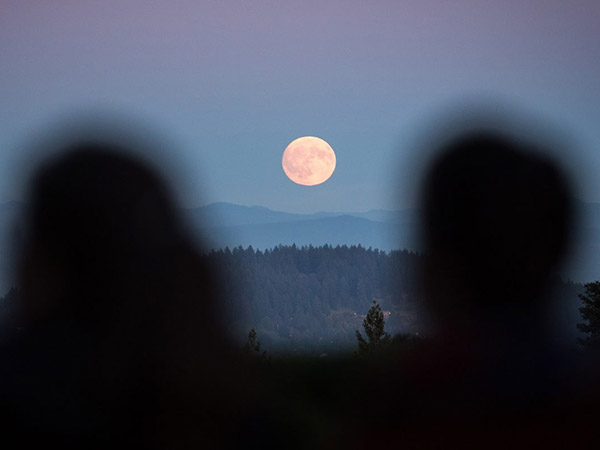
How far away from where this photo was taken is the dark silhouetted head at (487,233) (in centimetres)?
1627

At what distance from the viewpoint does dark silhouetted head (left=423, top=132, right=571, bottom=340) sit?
53.4 ft

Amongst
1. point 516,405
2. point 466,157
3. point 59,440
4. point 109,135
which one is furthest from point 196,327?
point 466,157

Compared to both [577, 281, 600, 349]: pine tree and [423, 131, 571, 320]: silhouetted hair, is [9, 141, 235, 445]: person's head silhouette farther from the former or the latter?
[577, 281, 600, 349]: pine tree

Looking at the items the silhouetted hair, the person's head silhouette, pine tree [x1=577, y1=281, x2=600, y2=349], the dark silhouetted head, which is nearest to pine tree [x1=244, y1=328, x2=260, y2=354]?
the person's head silhouette

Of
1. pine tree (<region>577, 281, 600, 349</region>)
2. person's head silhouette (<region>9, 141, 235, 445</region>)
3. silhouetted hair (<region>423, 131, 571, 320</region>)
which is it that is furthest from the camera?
pine tree (<region>577, 281, 600, 349</region>)

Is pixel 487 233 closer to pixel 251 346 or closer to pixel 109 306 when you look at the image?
pixel 109 306

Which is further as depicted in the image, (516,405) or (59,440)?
(516,405)

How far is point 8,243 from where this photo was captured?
9.83 metres

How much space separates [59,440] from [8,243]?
2750 millimetres

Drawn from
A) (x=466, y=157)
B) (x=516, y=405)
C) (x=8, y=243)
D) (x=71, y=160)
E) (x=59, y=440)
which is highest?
(x=466, y=157)

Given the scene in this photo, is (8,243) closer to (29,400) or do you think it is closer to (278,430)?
(29,400)

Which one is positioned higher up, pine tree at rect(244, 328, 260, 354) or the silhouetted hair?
the silhouetted hair

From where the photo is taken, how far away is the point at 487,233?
16.8 m

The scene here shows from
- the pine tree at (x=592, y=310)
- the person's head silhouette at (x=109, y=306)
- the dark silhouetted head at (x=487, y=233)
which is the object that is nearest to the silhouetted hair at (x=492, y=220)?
the dark silhouetted head at (x=487, y=233)
